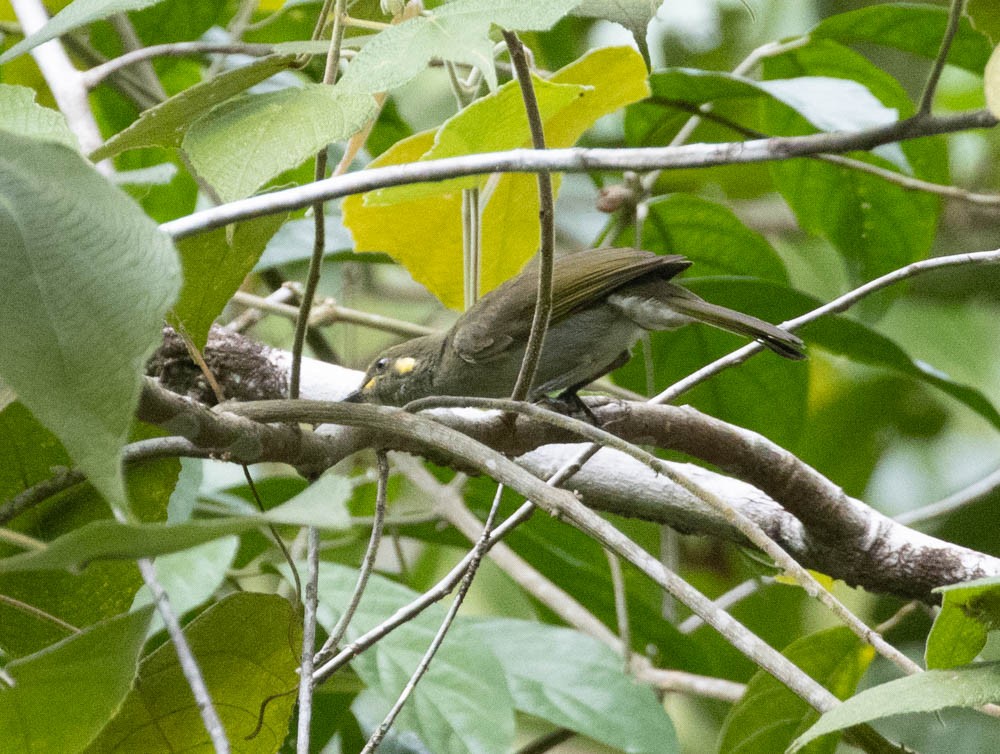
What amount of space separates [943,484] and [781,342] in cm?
250

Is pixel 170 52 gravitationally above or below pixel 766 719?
above

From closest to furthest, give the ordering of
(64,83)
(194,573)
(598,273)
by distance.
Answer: (194,573), (64,83), (598,273)

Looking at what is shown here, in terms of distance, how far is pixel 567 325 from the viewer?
2516mm

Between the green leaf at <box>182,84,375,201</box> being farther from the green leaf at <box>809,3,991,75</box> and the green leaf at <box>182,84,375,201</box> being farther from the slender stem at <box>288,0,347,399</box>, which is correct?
the green leaf at <box>809,3,991,75</box>

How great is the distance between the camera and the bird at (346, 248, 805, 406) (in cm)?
234

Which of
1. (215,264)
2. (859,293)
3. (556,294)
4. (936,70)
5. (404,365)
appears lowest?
(404,365)

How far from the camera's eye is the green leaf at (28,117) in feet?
3.51

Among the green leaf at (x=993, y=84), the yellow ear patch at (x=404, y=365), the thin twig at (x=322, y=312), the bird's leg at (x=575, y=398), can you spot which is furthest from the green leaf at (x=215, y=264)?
the yellow ear patch at (x=404, y=365)

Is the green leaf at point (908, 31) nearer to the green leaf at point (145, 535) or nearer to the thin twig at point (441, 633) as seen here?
the thin twig at point (441, 633)

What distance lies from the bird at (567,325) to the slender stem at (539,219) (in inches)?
36.4

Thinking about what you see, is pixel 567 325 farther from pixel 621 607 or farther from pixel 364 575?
pixel 364 575

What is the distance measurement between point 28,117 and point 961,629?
3.32 feet

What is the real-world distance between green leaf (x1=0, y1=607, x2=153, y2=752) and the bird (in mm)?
1265

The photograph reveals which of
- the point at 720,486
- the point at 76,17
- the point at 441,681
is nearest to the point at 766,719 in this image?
the point at 720,486
